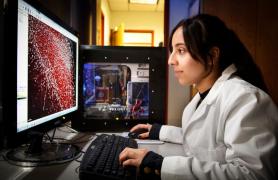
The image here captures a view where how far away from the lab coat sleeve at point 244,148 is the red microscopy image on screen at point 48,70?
0.44 m

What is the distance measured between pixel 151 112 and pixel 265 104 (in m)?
0.75

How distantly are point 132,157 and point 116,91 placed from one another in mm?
674

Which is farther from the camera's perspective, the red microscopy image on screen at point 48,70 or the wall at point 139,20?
the wall at point 139,20

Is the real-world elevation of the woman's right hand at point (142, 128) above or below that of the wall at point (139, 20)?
below

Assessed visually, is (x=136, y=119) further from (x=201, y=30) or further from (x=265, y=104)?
(x=265, y=104)

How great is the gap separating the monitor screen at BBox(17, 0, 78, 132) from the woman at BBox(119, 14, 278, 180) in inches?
12.3

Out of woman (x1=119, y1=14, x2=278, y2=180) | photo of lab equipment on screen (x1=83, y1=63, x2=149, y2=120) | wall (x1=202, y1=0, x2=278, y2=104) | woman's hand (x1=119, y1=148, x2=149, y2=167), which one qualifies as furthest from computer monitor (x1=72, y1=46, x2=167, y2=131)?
woman's hand (x1=119, y1=148, x2=149, y2=167)

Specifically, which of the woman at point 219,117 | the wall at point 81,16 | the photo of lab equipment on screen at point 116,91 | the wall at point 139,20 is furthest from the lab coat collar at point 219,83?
the wall at point 139,20

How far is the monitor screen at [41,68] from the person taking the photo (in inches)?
29.0

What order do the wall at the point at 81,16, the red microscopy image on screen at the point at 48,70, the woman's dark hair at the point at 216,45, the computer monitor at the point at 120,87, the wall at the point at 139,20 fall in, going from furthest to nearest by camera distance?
the wall at the point at 139,20 → the wall at the point at 81,16 → the computer monitor at the point at 120,87 → the woman's dark hair at the point at 216,45 → the red microscopy image on screen at the point at 48,70

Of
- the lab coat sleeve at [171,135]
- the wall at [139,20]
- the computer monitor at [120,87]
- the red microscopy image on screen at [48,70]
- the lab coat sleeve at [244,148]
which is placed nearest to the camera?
the lab coat sleeve at [244,148]

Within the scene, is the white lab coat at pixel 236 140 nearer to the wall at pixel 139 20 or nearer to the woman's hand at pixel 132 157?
the woman's hand at pixel 132 157

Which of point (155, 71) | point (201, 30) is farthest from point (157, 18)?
point (201, 30)

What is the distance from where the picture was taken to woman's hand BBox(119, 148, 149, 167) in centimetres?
75
